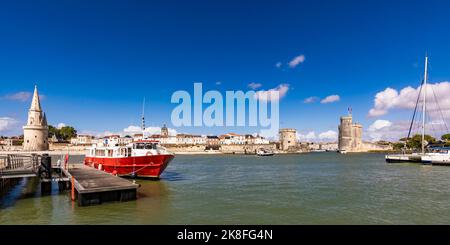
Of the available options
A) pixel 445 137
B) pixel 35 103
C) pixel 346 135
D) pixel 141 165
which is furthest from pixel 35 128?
pixel 346 135

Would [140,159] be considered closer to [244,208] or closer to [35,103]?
[244,208]

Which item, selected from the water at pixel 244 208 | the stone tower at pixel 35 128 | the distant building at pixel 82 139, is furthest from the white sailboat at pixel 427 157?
the distant building at pixel 82 139

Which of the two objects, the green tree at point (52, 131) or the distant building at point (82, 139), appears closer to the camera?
the green tree at point (52, 131)

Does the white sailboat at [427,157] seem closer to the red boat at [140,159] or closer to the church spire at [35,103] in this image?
the red boat at [140,159]

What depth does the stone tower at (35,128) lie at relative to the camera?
366 feet

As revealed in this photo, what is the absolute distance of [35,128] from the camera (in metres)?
112

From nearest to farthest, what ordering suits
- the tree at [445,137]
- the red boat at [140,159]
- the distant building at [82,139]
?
the red boat at [140,159], the tree at [445,137], the distant building at [82,139]

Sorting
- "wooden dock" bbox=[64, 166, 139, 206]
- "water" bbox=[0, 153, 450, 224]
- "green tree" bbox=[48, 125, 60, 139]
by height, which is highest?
"green tree" bbox=[48, 125, 60, 139]

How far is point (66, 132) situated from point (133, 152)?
6527 inches

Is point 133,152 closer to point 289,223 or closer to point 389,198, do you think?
point 289,223

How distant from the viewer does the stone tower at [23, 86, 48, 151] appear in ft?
366

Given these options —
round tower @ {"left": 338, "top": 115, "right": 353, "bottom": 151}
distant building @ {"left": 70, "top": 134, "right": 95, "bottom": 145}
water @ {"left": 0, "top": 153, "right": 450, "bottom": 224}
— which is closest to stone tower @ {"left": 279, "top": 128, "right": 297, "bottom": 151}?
round tower @ {"left": 338, "top": 115, "right": 353, "bottom": 151}

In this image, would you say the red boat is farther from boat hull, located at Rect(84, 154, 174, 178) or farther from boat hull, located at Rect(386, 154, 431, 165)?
boat hull, located at Rect(386, 154, 431, 165)
